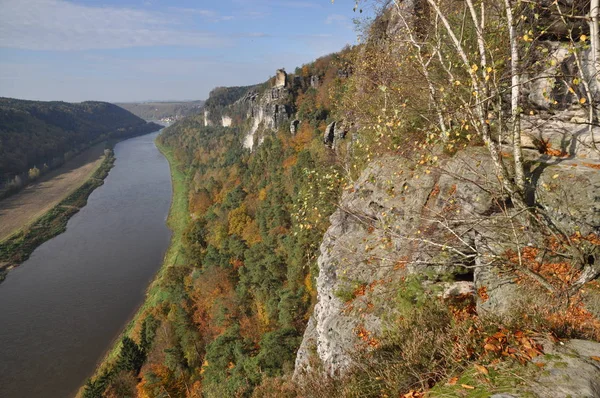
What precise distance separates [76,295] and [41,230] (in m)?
29.5

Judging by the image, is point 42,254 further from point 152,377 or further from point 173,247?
point 152,377

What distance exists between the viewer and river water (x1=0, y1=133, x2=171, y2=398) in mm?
27531

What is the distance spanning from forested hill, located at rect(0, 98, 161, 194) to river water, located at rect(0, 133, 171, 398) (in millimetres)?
47262

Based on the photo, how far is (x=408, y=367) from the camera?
4895mm

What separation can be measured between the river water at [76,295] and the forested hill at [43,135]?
4726 cm

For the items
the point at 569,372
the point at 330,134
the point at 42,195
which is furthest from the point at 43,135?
the point at 569,372

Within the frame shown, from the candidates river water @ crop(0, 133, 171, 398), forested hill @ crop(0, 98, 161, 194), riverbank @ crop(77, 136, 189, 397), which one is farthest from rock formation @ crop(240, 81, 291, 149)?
forested hill @ crop(0, 98, 161, 194)

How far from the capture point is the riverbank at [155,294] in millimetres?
24844

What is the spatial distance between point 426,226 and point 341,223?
12.4 ft

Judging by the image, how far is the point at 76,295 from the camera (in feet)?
121

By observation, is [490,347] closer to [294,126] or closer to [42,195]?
[294,126]

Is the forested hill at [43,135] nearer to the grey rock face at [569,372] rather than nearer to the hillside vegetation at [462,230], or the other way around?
the hillside vegetation at [462,230]

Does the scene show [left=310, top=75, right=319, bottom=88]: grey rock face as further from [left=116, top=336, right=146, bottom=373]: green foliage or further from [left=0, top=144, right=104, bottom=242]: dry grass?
[left=0, top=144, right=104, bottom=242]: dry grass

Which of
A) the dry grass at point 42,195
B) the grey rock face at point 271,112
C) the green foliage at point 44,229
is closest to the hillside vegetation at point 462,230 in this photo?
the green foliage at point 44,229
